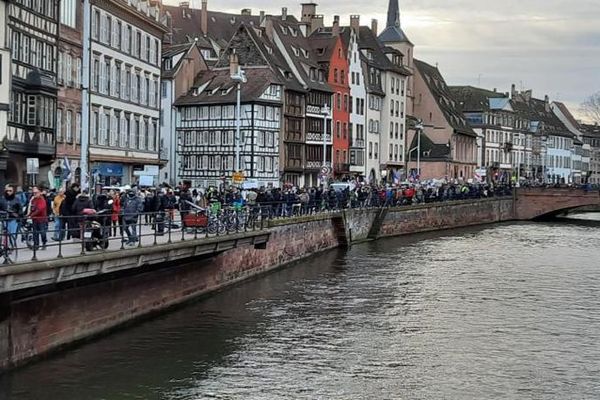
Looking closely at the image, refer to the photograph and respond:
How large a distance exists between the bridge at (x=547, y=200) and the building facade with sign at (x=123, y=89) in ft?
132

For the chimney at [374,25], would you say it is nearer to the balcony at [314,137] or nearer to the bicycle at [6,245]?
the balcony at [314,137]

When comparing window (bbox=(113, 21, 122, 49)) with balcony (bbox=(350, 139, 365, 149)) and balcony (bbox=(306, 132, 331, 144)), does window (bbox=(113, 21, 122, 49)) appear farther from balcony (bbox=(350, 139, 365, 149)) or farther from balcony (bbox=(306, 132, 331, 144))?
balcony (bbox=(350, 139, 365, 149))

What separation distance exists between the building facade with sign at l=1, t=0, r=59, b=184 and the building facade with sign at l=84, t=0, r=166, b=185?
4.08 meters

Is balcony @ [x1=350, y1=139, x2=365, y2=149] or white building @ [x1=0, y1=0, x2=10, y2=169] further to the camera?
balcony @ [x1=350, y1=139, x2=365, y2=149]

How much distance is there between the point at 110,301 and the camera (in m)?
27.9

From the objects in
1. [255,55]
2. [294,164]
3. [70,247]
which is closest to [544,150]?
[294,164]

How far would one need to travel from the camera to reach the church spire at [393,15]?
11723cm

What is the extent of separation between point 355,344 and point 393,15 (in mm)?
94071

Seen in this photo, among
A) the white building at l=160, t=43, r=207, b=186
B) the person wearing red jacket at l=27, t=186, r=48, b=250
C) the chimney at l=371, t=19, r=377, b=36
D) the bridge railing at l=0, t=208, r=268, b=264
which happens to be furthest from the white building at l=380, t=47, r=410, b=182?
the person wearing red jacket at l=27, t=186, r=48, b=250

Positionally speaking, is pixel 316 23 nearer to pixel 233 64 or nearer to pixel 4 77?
pixel 233 64

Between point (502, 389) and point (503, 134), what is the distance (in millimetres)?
125700

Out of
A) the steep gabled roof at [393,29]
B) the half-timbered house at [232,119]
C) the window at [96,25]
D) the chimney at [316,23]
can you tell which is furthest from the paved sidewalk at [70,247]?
the steep gabled roof at [393,29]

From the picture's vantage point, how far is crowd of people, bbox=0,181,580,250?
24125 mm

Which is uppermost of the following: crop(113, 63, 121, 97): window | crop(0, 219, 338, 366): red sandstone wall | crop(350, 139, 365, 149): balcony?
crop(113, 63, 121, 97): window
